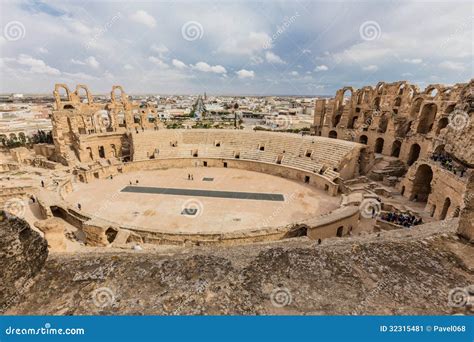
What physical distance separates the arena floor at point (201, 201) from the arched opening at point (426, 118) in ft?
45.2

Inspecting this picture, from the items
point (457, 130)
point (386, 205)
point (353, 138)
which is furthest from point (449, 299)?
point (353, 138)

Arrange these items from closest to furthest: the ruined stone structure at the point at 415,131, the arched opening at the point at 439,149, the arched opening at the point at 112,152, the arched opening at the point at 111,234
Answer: the ruined stone structure at the point at 415,131 → the arched opening at the point at 111,234 → the arched opening at the point at 439,149 → the arched opening at the point at 112,152

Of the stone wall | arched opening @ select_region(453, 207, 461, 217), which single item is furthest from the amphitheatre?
arched opening @ select_region(453, 207, 461, 217)

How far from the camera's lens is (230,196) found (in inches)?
717

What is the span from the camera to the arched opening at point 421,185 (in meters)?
16.5

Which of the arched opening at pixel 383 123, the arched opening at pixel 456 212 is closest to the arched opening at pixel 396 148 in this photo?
the arched opening at pixel 383 123

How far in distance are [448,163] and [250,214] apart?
1333cm

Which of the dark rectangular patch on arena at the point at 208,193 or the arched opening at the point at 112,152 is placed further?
the arched opening at the point at 112,152

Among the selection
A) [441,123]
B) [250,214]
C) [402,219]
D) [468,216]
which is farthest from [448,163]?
[250,214]

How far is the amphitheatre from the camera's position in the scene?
3367 millimetres

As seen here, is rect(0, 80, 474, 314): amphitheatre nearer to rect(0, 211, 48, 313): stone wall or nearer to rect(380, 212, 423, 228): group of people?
rect(0, 211, 48, 313): stone wall

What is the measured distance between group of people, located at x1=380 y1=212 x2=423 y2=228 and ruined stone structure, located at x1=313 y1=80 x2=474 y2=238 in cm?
139

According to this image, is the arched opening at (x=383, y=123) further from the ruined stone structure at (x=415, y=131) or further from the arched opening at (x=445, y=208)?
the arched opening at (x=445, y=208)

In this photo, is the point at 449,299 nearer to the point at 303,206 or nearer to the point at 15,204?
the point at 303,206
